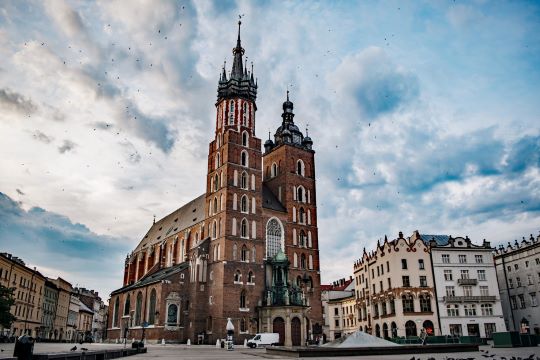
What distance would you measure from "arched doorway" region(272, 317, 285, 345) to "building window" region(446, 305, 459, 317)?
19798 mm

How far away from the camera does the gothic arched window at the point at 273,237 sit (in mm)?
56581

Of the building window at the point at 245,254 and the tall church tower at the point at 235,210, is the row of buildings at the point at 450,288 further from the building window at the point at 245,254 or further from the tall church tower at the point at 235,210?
the building window at the point at 245,254

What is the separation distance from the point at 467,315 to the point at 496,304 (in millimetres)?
3973

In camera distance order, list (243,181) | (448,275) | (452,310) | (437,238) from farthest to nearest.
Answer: (437,238), (243,181), (448,275), (452,310)

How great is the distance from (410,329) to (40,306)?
53393mm

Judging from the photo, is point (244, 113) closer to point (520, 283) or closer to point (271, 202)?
point (271, 202)

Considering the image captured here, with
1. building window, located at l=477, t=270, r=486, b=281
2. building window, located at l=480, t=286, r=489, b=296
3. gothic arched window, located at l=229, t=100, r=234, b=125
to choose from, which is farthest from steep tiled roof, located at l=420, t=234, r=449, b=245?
gothic arched window, located at l=229, t=100, r=234, b=125

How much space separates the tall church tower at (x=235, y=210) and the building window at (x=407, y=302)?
17.2 meters

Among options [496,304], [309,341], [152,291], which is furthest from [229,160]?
[496,304]

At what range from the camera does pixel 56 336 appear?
256 ft

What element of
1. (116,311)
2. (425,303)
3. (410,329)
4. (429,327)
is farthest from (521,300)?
(116,311)

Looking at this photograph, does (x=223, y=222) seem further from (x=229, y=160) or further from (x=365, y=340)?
(x=365, y=340)

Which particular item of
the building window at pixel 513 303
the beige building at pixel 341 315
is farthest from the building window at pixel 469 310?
the beige building at pixel 341 315

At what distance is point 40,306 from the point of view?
67.1m
